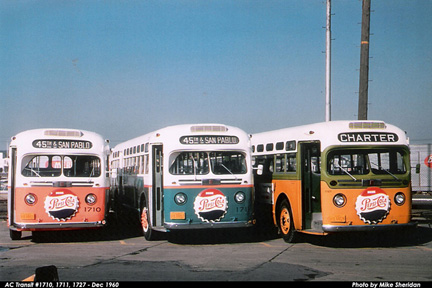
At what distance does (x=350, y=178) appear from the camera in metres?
13.2

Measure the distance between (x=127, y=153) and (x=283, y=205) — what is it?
6861 mm

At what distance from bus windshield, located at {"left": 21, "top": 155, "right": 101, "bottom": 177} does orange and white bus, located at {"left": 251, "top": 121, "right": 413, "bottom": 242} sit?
16.7 ft

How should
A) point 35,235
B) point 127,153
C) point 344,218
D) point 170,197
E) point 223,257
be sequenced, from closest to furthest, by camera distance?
1. point 223,257
2. point 344,218
3. point 170,197
4. point 35,235
5. point 127,153

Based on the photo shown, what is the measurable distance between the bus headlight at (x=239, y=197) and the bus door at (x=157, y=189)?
179cm

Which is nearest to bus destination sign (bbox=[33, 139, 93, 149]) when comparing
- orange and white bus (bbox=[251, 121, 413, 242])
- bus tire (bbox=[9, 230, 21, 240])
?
bus tire (bbox=[9, 230, 21, 240])

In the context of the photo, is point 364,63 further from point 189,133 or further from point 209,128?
point 189,133

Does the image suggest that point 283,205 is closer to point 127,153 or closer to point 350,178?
point 350,178

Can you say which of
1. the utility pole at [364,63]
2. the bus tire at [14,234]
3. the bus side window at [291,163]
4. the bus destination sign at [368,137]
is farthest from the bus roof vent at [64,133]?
the utility pole at [364,63]

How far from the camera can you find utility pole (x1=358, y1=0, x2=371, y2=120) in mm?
20344

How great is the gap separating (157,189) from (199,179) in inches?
46.5

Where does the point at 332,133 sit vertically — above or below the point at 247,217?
above

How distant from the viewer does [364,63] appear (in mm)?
20625

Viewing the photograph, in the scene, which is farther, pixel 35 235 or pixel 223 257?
pixel 35 235

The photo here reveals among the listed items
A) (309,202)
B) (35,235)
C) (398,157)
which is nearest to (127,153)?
(35,235)
